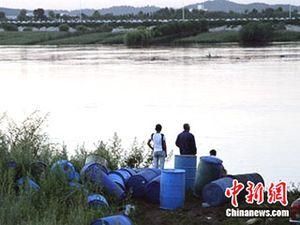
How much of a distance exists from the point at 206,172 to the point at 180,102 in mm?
20596

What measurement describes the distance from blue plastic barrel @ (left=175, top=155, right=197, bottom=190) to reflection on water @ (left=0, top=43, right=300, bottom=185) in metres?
4.26

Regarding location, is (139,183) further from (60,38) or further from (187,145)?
(60,38)

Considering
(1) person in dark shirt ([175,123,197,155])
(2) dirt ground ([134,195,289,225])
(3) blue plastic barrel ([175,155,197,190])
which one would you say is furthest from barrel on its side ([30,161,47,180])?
(1) person in dark shirt ([175,123,197,155])

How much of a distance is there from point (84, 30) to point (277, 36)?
1270 inches

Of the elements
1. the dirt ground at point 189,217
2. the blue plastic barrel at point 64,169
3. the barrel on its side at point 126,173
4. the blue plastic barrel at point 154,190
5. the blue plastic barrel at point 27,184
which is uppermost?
the blue plastic barrel at point 64,169

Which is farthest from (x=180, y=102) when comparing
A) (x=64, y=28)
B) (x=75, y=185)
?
(x=64, y=28)

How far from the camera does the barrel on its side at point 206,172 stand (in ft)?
38.4

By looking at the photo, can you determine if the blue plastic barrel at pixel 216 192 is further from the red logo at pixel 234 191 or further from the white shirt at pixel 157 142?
the white shirt at pixel 157 142

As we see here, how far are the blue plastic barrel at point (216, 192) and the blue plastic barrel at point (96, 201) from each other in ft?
5.34

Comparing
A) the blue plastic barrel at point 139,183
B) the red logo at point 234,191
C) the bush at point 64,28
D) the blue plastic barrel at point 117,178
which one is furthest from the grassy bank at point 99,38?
the red logo at point 234,191

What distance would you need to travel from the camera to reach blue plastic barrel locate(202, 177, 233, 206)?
36.0 feet

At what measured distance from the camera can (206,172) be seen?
38.5 feet

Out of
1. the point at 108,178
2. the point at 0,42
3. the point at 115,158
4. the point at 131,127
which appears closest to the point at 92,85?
the point at 131,127

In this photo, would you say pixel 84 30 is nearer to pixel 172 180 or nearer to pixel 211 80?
pixel 211 80
